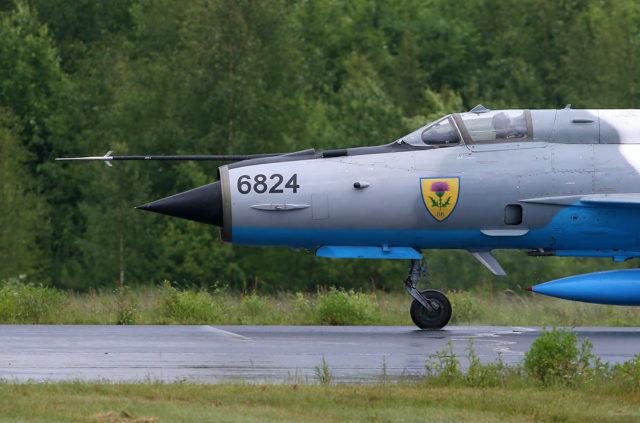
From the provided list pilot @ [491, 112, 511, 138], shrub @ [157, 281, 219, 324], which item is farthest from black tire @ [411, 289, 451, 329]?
shrub @ [157, 281, 219, 324]

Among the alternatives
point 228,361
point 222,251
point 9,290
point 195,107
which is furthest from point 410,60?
point 228,361

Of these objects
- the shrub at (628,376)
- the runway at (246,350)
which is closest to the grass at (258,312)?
the runway at (246,350)

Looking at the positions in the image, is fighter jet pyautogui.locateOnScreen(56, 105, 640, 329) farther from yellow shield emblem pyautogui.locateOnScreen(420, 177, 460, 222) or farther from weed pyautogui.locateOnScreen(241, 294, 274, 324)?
weed pyautogui.locateOnScreen(241, 294, 274, 324)

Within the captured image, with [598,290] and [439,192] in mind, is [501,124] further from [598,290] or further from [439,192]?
[598,290]

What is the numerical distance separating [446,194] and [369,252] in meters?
1.36

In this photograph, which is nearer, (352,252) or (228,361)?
(228,361)

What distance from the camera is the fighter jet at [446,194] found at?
1529 centimetres

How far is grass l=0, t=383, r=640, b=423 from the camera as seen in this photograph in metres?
8.15

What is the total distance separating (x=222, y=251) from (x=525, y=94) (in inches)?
775

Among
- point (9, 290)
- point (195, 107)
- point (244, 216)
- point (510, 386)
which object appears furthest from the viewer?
point (195, 107)

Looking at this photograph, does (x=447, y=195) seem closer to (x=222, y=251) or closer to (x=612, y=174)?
(x=612, y=174)

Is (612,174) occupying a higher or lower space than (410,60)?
lower

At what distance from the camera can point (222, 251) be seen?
44.9 meters

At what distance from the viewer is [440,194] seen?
1545cm
